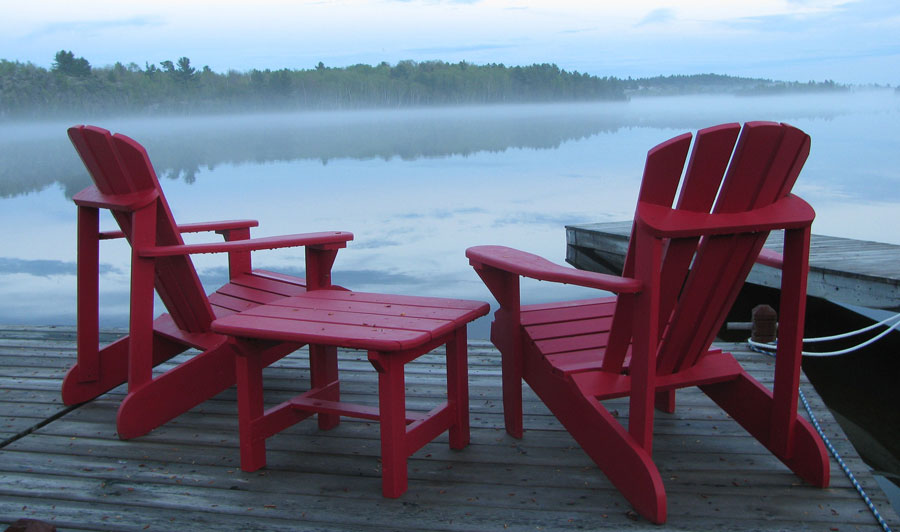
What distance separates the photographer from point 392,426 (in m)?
1.95

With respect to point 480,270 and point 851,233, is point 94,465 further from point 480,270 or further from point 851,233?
point 851,233

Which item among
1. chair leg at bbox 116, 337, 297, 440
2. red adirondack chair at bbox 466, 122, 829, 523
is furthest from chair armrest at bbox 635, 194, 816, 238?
chair leg at bbox 116, 337, 297, 440

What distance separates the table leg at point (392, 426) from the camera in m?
1.92

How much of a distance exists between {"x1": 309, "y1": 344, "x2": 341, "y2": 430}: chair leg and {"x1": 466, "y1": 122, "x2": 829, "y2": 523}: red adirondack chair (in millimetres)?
598

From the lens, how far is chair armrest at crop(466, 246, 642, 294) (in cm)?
176

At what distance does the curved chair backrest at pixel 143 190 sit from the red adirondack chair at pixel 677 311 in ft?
3.39

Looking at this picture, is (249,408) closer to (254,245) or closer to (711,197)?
(254,245)

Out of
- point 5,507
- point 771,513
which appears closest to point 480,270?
point 771,513

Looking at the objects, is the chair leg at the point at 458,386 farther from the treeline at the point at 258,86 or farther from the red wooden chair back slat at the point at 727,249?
the treeline at the point at 258,86

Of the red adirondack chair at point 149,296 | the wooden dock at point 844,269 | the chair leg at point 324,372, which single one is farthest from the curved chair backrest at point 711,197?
the wooden dock at point 844,269

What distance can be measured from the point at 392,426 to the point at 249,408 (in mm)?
462

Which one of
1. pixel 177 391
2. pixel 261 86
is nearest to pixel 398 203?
pixel 177 391

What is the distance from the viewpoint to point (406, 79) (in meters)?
41.9

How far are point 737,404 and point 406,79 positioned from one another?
4133 centimetres
